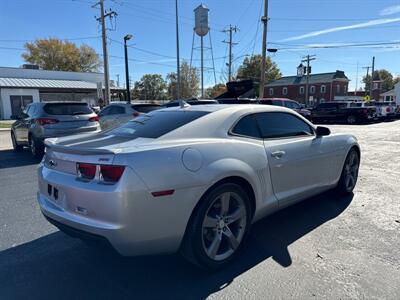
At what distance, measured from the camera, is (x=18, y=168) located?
7758 mm

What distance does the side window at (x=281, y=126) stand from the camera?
3.76m

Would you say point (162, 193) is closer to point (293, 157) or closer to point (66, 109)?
point (293, 157)

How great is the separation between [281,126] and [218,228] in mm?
1645

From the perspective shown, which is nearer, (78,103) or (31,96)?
(78,103)

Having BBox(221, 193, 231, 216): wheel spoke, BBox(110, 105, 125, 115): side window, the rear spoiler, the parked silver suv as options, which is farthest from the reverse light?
BBox(110, 105, 125, 115): side window

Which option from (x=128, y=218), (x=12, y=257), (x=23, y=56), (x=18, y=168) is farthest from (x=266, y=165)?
(x=23, y=56)

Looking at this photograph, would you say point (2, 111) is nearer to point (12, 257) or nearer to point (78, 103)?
point (78, 103)

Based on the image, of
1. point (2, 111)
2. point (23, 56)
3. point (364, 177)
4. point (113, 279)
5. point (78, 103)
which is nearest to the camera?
point (113, 279)

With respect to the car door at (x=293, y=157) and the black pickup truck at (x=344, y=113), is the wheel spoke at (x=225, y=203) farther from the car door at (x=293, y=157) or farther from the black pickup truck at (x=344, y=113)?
the black pickup truck at (x=344, y=113)

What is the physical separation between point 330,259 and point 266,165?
1.13m

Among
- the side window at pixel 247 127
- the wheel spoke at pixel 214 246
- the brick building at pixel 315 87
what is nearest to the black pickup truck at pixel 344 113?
the side window at pixel 247 127

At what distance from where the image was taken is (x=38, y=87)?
36000 millimetres

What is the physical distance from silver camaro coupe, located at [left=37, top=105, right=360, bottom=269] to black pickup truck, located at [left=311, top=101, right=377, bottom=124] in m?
20.6

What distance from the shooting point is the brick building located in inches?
2437
